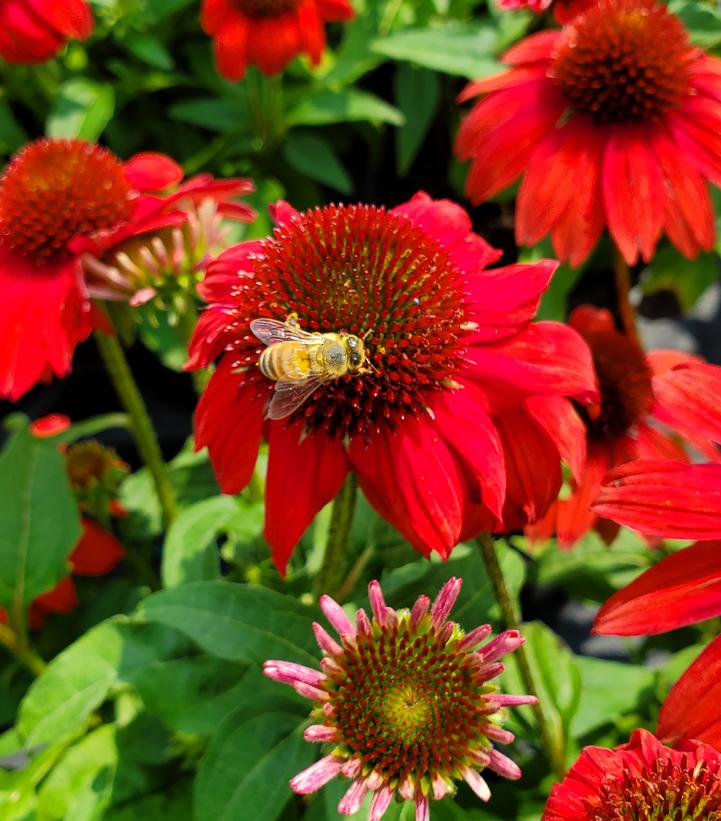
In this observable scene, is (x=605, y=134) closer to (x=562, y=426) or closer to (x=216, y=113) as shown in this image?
(x=562, y=426)

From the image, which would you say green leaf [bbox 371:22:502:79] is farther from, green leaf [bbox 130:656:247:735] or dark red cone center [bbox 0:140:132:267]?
green leaf [bbox 130:656:247:735]

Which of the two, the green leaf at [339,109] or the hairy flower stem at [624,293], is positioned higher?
the green leaf at [339,109]

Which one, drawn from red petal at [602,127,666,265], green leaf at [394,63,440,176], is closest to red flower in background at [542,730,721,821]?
red petal at [602,127,666,265]

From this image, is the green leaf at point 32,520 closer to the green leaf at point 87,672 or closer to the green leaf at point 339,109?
the green leaf at point 87,672

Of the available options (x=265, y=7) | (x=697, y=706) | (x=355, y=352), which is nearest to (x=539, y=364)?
(x=355, y=352)

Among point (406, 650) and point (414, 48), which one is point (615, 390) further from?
point (414, 48)

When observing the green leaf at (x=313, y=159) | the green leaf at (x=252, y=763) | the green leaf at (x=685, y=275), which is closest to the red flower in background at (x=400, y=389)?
the green leaf at (x=252, y=763)
